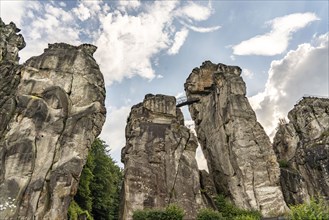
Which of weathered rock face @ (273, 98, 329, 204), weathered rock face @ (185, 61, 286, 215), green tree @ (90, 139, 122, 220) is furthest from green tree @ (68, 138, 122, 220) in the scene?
weathered rock face @ (273, 98, 329, 204)

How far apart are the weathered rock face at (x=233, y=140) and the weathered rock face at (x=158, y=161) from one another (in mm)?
5354

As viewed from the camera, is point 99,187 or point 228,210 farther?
point 99,187

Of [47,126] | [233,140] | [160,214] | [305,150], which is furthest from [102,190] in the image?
[305,150]

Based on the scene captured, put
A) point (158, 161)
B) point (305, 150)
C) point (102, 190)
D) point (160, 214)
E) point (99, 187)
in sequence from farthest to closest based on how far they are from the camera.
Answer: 1. point (305, 150)
2. point (102, 190)
3. point (99, 187)
4. point (158, 161)
5. point (160, 214)

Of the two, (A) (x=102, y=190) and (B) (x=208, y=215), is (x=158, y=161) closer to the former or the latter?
(B) (x=208, y=215)

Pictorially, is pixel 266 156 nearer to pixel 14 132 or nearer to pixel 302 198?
pixel 302 198

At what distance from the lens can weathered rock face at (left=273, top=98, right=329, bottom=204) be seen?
40.7m

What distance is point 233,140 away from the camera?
130ft

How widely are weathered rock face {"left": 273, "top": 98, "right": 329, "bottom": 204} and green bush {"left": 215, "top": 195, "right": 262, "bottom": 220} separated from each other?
8354 mm

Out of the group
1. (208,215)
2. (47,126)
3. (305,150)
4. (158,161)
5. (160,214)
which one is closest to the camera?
(160,214)

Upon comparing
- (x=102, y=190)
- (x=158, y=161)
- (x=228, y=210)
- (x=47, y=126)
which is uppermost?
(x=47, y=126)

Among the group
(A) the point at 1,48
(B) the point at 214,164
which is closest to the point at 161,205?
(B) the point at 214,164

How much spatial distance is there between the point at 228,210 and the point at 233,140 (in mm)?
8639

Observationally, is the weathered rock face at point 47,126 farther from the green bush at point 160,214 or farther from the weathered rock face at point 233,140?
the weathered rock face at point 233,140
